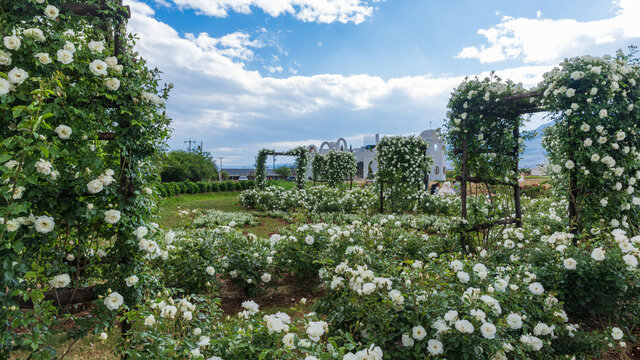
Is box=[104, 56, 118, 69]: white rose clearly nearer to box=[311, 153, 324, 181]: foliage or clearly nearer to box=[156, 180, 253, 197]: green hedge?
box=[156, 180, 253, 197]: green hedge

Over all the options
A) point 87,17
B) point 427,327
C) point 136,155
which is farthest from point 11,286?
point 427,327

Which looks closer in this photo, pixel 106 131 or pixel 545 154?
pixel 106 131

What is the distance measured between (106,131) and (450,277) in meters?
2.94

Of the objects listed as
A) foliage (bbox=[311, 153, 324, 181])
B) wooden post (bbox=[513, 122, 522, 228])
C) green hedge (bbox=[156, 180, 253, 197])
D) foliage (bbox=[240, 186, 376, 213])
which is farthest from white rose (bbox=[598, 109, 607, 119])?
green hedge (bbox=[156, 180, 253, 197])

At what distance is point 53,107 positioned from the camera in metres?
1.89

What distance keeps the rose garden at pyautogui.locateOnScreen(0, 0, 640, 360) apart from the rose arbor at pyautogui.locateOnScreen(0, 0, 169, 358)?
1 centimetres

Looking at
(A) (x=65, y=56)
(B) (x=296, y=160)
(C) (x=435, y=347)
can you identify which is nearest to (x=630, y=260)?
(C) (x=435, y=347)

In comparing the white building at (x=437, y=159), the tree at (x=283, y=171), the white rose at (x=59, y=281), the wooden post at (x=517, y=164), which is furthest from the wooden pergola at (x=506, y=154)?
the tree at (x=283, y=171)

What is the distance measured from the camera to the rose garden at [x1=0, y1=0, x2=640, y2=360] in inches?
67.1

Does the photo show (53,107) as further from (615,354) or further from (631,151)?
(631,151)

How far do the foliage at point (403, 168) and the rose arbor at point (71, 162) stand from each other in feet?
25.2

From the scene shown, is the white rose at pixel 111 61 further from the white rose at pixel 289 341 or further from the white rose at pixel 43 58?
the white rose at pixel 289 341

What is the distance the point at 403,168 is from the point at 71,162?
8323 mm

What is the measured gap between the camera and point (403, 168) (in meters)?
9.20
